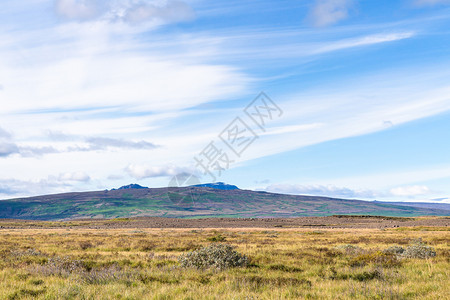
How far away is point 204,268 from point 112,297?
221 inches

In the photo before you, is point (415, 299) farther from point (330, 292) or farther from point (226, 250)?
point (226, 250)

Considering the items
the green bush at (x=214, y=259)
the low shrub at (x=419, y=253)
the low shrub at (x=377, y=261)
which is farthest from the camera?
the low shrub at (x=419, y=253)

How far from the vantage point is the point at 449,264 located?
49.8 feet

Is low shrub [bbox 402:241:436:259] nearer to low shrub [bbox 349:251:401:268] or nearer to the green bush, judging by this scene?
low shrub [bbox 349:251:401:268]

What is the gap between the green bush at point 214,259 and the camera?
15.2 meters

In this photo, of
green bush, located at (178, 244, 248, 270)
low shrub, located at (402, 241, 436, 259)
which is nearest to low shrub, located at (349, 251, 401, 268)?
low shrub, located at (402, 241, 436, 259)

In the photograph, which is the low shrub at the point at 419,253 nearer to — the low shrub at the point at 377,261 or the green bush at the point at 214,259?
the low shrub at the point at 377,261

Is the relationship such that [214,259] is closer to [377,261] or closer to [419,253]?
[377,261]

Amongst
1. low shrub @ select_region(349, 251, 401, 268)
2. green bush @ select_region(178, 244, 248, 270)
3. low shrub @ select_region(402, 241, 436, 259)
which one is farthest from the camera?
low shrub @ select_region(402, 241, 436, 259)

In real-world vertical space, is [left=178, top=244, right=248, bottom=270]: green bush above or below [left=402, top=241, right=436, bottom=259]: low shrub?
above

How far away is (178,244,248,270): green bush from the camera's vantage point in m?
15.2

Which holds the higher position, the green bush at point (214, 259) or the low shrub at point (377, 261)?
the green bush at point (214, 259)

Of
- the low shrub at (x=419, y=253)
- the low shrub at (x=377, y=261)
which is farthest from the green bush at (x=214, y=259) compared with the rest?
the low shrub at (x=419, y=253)

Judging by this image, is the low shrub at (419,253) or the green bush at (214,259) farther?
the low shrub at (419,253)
